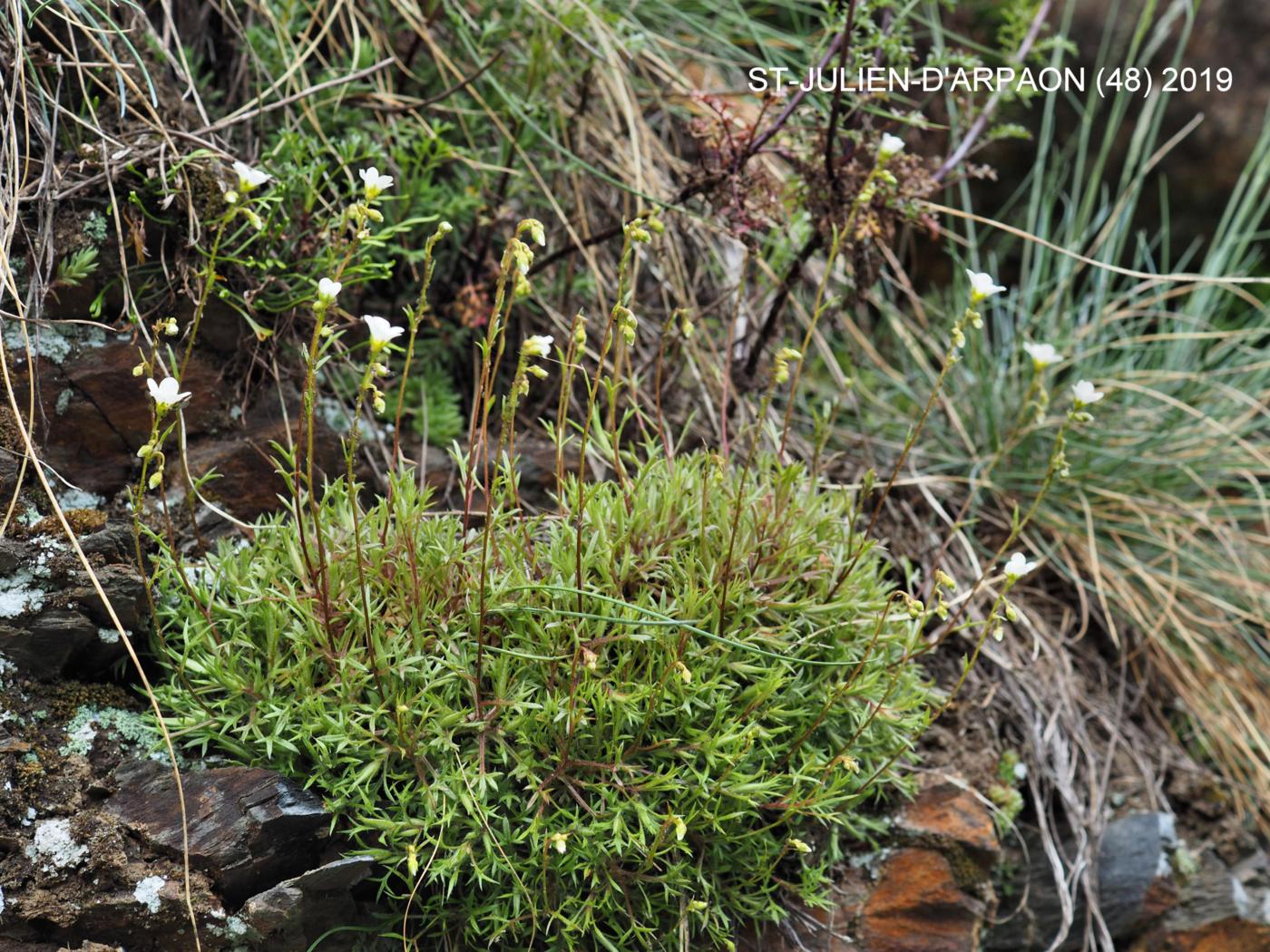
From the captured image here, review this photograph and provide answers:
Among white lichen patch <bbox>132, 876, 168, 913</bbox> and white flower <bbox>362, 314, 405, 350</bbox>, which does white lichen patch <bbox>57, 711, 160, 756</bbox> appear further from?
white flower <bbox>362, 314, 405, 350</bbox>

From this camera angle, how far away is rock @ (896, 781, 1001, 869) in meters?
2.29

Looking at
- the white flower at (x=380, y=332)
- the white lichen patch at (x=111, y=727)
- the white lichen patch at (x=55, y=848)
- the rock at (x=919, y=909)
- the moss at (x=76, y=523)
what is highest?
the white flower at (x=380, y=332)

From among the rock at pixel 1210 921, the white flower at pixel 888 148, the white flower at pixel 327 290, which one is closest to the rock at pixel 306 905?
the white flower at pixel 327 290

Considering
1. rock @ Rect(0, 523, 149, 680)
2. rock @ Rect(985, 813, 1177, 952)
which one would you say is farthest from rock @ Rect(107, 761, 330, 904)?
rock @ Rect(985, 813, 1177, 952)

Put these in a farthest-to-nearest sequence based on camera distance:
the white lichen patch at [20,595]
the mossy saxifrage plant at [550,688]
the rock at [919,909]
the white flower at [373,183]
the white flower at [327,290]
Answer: the rock at [919,909] < the white lichen patch at [20,595] < the mossy saxifrage plant at [550,688] < the white flower at [373,183] < the white flower at [327,290]

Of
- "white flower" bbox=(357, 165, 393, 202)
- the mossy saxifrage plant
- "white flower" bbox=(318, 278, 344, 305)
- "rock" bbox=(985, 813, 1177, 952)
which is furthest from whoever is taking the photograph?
"rock" bbox=(985, 813, 1177, 952)

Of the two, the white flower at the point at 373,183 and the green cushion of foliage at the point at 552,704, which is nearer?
the white flower at the point at 373,183

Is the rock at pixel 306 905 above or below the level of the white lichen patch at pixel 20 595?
below

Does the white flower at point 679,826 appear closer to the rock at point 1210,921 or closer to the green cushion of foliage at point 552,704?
Answer: the green cushion of foliage at point 552,704

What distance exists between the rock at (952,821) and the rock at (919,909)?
0.04m

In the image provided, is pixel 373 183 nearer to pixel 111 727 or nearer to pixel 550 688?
pixel 550 688

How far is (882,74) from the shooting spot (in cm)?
289

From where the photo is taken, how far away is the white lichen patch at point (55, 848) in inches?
66.5

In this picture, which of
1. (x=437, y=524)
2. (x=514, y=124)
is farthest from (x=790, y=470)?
(x=514, y=124)
